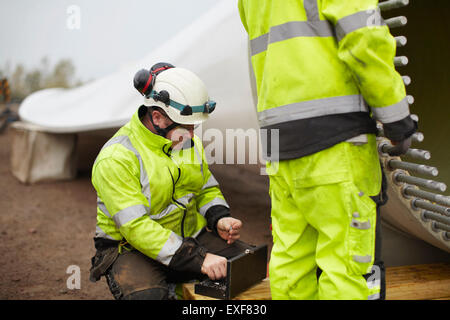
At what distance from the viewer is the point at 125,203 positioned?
6.07ft

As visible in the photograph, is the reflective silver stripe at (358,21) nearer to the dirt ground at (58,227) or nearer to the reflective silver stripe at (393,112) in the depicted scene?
the reflective silver stripe at (393,112)

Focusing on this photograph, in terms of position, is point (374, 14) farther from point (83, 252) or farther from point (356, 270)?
point (83, 252)

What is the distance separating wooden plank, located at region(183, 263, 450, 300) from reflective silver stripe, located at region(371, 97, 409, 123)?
99cm

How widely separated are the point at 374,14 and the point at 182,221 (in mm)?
1329

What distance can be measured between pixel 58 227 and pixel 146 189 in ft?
8.85

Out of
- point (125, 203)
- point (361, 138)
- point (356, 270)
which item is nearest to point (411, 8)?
point (361, 138)

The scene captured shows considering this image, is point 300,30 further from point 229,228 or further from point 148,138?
point 229,228

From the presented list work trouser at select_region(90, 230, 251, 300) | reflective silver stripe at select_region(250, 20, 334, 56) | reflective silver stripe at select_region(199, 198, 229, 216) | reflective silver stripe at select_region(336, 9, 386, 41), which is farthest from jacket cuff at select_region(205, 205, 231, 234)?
reflective silver stripe at select_region(336, 9, 386, 41)

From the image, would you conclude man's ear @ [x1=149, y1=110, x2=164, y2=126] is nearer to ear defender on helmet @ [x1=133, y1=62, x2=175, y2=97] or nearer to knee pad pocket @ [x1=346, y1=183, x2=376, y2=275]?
ear defender on helmet @ [x1=133, y1=62, x2=175, y2=97]

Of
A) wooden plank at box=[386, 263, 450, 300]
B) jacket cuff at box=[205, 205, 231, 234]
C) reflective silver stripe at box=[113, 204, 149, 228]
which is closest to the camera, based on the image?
reflective silver stripe at box=[113, 204, 149, 228]

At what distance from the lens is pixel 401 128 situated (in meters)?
1.39

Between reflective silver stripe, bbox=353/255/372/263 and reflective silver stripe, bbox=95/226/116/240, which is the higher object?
reflective silver stripe, bbox=353/255/372/263

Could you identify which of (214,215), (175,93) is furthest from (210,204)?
(175,93)

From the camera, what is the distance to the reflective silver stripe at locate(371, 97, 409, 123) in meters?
1.36
